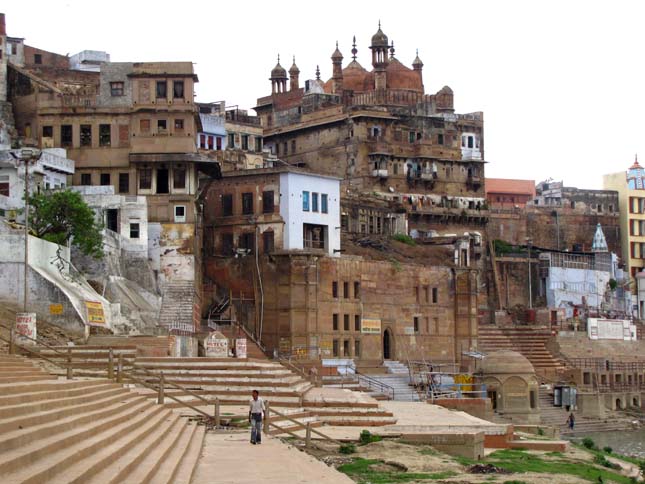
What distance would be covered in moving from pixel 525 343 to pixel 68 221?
33.0 m

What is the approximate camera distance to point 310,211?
55.6m

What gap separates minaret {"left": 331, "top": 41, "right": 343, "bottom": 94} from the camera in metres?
82.6

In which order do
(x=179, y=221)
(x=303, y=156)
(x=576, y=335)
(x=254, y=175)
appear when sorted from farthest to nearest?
(x=303, y=156)
(x=576, y=335)
(x=254, y=175)
(x=179, y=221)

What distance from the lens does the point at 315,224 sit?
55812 millimetres

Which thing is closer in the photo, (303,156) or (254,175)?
(254,175)

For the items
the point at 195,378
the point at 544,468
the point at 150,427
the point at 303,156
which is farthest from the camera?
the point at 303,156

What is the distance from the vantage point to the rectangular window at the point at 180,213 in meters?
49.6

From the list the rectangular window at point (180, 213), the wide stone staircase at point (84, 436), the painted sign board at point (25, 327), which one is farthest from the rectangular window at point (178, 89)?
the wide stone staircase at point (84, 436)

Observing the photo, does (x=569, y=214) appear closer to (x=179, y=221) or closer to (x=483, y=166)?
(x=483, y=166)

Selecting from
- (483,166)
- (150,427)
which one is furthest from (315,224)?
(150,427)

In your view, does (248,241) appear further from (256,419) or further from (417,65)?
(417,65)

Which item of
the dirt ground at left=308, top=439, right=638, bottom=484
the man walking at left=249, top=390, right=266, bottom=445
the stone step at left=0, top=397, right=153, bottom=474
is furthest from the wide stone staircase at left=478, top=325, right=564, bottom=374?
the stone step at left=0, top=397, right=153, bottom=474

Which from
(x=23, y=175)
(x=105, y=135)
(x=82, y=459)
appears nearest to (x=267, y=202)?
(x=105, y=135)

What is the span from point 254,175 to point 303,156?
24527 mm
